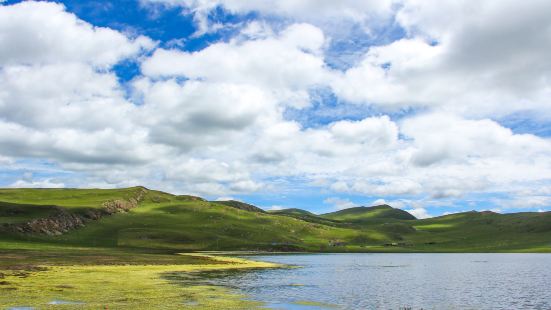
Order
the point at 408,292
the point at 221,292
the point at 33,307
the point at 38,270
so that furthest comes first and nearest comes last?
the point at 38,270
the point at 408,292
the point at 221,292
the point at 33,307

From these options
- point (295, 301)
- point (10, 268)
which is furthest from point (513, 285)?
point (10, 268)

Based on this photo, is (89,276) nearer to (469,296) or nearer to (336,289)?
(336,289)

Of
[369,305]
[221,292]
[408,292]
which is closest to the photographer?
[369,305]

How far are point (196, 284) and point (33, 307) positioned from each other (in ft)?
113

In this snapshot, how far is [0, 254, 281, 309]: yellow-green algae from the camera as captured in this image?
182 feet

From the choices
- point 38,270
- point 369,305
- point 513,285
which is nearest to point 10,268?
point 38,270

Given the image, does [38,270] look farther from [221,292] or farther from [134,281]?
[221,292]

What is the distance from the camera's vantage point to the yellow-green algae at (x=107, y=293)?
55.6 meters

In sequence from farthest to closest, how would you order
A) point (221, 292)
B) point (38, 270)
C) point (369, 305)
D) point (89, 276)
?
point (38, 270), point (89, 276), point (221, 292), point (369, 305)

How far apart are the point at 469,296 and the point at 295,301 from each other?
3103cm

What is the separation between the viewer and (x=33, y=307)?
51.3 meters

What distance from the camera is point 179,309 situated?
5303 cm

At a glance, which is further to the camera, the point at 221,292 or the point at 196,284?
the point at 196,284

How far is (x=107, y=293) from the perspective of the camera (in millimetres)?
65375
